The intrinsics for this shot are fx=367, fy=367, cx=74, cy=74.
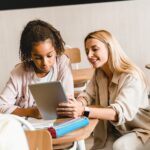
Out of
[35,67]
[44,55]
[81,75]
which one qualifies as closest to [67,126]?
[44,55]

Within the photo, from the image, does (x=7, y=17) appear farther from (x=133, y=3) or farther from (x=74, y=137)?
(x=74, y=137)

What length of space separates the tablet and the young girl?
0.28m

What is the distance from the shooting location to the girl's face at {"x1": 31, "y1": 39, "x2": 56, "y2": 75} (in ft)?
7.39

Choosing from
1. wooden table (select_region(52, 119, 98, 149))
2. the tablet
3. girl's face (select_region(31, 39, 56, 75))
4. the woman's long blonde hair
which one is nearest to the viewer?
wooden table (select_region(52, 119, 98, 149))

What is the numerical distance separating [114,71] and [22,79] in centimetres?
63

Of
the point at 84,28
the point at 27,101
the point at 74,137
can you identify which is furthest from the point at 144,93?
the point at 84,28

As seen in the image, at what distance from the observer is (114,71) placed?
2086 mm

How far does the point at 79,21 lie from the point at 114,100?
7.87 feet

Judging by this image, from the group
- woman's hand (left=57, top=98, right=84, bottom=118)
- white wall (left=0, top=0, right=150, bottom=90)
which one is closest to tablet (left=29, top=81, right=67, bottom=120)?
woman's hand (left=57, top=98, right=84, bottom=118)

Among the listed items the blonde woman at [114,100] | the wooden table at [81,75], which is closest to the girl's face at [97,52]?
the blonde woman at [114,100]

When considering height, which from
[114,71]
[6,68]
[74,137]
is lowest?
[6,68]

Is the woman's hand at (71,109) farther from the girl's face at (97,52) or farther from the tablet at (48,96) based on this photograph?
the girl's face at (97,52)

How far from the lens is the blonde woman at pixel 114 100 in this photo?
1927mm

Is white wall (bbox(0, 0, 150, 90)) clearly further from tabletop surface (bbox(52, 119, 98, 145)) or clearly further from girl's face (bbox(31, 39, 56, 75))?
tabletop surface (bbox(52, 119, 98, 145))
